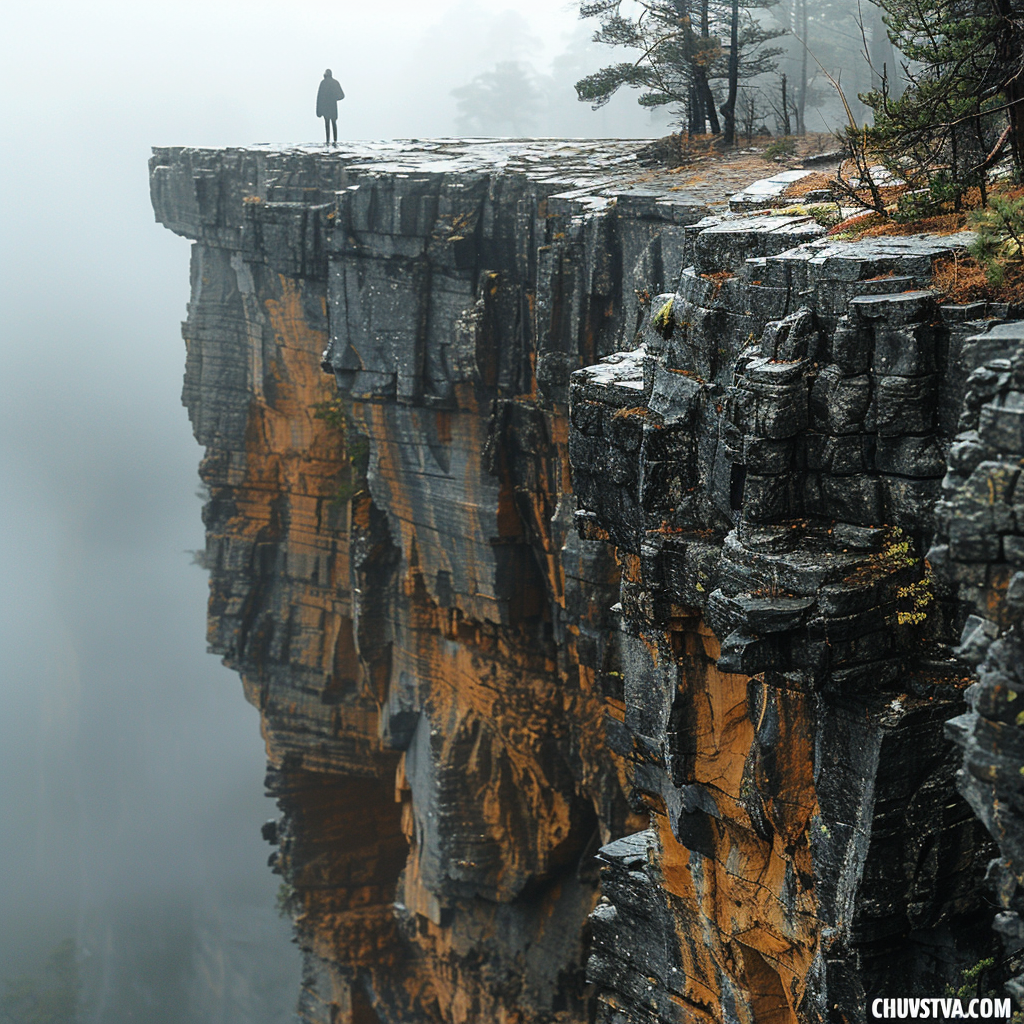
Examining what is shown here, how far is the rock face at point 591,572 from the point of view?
680 centimetres

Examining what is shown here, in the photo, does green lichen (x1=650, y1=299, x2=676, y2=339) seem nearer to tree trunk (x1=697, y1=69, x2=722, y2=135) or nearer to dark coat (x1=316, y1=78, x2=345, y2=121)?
tree trunk (x1=697, y1=69, x2=722, y2=135)

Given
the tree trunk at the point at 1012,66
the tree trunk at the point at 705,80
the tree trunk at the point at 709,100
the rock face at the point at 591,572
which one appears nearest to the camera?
the rock face at the point at 591,572

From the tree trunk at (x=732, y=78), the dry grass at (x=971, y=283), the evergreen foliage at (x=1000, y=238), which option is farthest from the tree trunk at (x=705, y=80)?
the dry grass at (x=971, y=283)

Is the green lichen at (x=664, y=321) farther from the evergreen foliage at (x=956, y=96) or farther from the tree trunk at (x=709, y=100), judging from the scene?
the tree trunk at (x=709, y=100)

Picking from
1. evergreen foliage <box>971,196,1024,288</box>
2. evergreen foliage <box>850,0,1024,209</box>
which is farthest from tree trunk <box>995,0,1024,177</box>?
evergreen foliage <box>971,196,1024,288</box>

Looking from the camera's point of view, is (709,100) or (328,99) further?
(328,99)

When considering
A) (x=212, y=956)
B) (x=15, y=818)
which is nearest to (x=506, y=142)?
(x=212, y=956)

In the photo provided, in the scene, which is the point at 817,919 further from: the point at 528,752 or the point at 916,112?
the point at 528,752

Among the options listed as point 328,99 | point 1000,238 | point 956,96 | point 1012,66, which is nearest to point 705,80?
point 328,99

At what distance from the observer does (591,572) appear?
14.5 meters

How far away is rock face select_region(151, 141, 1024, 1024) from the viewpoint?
6.80 m

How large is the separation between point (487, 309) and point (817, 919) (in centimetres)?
1046

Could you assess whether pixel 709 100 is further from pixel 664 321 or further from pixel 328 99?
pixel 664 321

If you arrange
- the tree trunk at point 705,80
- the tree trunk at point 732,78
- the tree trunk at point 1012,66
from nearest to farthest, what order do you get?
the tree trunk at point 1012,66 < the tree trunk at point 732,78 < the tree trunk at point 705,80
